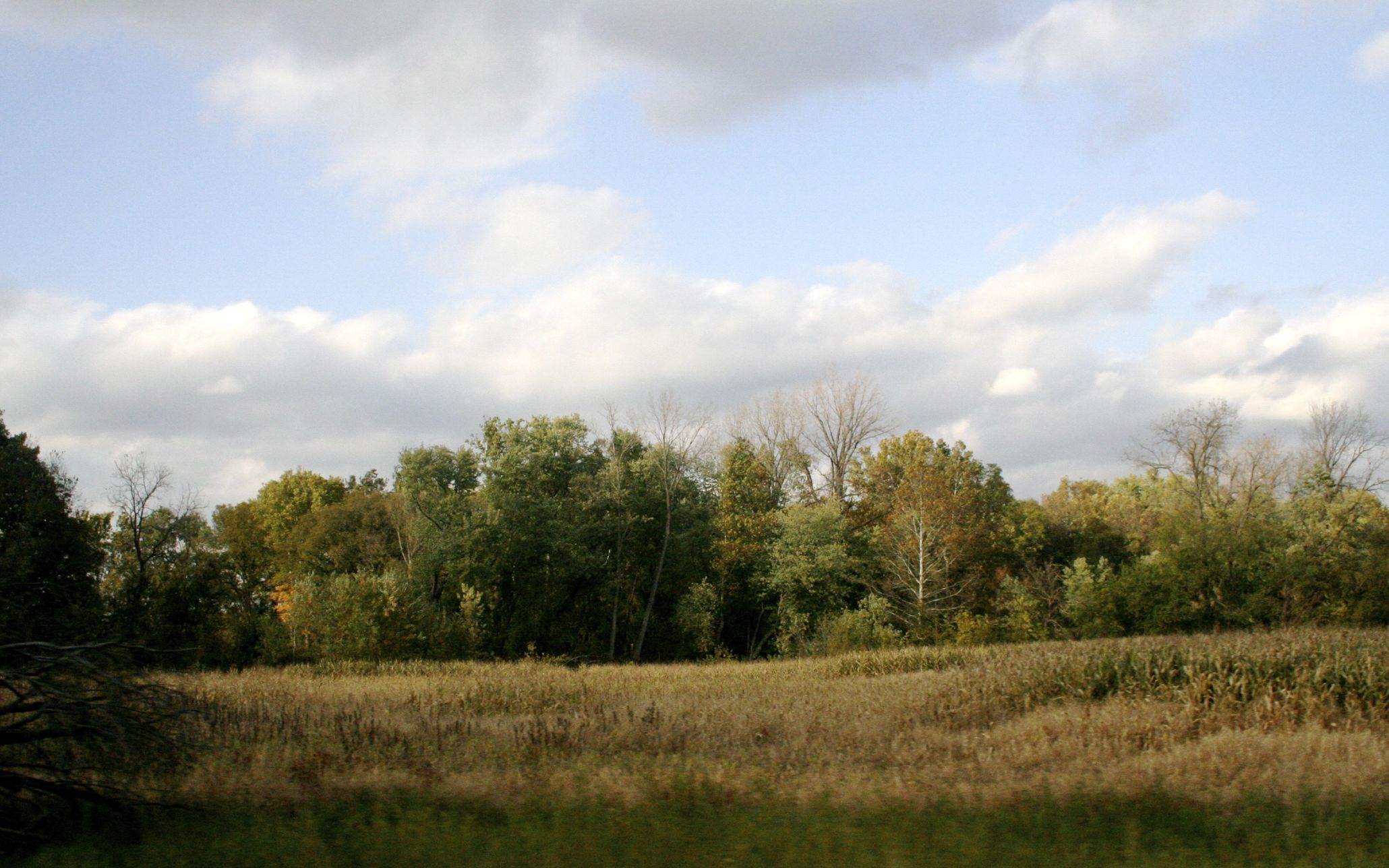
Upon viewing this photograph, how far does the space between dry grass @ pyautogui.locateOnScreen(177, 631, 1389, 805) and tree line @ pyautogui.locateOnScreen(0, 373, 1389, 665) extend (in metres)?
14.8

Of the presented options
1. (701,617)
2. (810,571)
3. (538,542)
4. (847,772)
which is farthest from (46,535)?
(847,772)

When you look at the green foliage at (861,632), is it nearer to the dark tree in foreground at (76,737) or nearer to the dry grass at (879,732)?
the dry grass at (879,732)

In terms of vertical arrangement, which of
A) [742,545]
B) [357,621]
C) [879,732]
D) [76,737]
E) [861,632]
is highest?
[742,545]

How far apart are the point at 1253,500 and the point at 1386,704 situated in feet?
135

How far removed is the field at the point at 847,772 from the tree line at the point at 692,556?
17.6 meters

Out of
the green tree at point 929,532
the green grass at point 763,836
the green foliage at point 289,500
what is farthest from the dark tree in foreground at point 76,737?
the green foliage at point 289,500

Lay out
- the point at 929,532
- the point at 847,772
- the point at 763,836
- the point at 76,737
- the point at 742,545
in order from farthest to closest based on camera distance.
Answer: the point at 742,545 < the point at 929,532 < the point at 847,772 < the point at 76,737 < the point at 763,836

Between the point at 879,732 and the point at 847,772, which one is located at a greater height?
the point at 847,772

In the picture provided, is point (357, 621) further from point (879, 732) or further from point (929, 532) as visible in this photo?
point (929, 532)

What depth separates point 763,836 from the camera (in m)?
7.65

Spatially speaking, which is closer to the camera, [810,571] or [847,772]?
[847,772]

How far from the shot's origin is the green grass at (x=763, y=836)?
23.4 feet

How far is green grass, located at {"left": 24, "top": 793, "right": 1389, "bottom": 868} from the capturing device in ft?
23.4

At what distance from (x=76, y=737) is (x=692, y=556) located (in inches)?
1710
